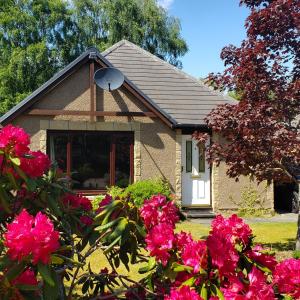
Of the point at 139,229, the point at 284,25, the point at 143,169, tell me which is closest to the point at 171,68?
the point at 143,169

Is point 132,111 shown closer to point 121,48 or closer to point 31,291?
point 121,48

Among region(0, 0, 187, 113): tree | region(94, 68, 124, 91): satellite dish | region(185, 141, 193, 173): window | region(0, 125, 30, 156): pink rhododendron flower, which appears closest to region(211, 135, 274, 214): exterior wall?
region(185, 141, 193, 173): window

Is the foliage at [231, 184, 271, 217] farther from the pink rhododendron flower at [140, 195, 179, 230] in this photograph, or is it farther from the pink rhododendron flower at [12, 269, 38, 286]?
the pink rhododendron flower at [12, 269, 38, 286]

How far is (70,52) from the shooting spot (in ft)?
110

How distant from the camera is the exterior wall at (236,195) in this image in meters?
14.0

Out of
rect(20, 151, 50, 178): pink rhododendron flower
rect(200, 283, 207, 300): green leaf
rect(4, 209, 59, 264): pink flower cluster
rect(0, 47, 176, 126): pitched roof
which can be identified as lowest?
rect(200, 283, 207, 300): green leaf

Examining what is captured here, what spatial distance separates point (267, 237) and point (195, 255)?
825 cm

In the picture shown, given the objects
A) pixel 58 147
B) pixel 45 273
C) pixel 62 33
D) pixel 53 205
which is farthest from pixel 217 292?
pixel 62 33

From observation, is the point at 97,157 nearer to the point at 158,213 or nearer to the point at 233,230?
the point at 158,213

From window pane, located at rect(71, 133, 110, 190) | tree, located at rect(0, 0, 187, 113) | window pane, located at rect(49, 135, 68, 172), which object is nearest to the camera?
window pane, located at rect(49, 135, 68, 172)

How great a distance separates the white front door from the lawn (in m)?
1.78

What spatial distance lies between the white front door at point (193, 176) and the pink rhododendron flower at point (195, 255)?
11.6 meters

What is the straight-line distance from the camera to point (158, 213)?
2.96 m

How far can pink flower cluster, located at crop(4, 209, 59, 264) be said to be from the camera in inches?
75.0
